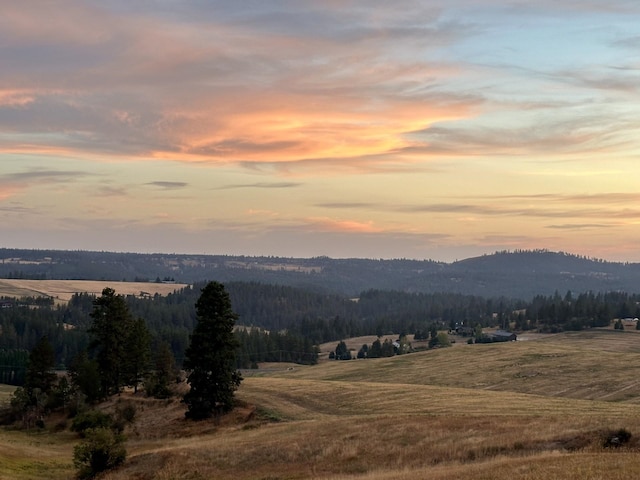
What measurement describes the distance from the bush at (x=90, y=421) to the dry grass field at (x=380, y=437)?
176 cm

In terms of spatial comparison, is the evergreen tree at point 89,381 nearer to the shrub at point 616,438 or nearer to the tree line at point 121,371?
the tree line at point 121,371

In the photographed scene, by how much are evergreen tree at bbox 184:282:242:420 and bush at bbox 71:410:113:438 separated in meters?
8.53

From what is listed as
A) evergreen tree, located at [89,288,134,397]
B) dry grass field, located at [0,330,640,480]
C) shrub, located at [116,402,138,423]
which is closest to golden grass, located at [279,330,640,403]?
dry grass field, located at [0,330,640,480]

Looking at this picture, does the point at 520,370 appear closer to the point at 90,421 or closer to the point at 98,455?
the point at 90,421

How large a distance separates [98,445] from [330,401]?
30.1 meters

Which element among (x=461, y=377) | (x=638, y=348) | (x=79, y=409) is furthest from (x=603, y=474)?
(x=638, y=348)

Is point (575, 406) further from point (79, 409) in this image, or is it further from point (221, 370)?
point (79, 409)

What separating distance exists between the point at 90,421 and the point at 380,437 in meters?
38.7

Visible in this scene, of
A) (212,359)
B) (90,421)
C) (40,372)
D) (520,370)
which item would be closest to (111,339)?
(40,372)

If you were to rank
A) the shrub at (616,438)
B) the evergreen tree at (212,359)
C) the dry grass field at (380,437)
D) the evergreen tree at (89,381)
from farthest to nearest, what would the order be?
the evergreen tree at (89,381) → the evergreen tree at (212,359) → the shrub at (616,438) → the dry grass field at (380,437)

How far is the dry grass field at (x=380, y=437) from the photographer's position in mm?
34125

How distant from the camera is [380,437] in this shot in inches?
1766

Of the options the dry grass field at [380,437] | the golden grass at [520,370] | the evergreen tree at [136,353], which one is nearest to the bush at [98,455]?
the dry grass field at [380,437]

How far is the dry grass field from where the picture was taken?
34125 millimetres
